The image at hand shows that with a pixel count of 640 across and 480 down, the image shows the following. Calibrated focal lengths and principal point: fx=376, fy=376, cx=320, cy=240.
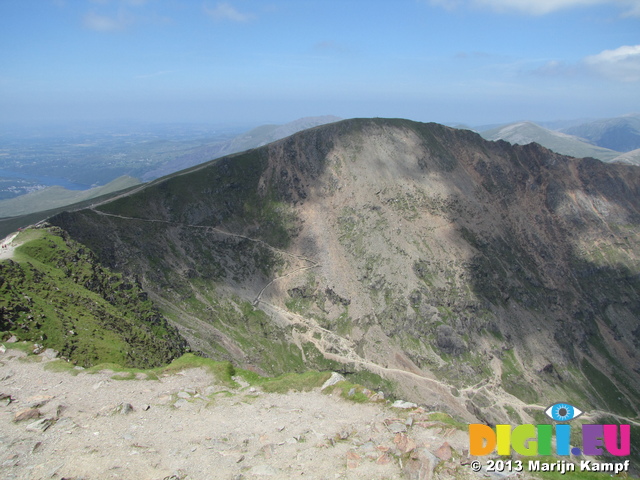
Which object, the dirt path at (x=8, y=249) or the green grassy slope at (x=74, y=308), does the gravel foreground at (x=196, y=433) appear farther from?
the dirt path at (x=8, y=249)

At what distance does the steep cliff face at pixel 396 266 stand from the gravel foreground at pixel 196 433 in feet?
234

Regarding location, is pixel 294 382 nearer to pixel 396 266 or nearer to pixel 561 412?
pixel 561 412

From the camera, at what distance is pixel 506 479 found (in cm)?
2519

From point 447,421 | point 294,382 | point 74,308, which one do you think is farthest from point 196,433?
point 74,308

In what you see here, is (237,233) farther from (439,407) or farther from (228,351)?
(439,407)

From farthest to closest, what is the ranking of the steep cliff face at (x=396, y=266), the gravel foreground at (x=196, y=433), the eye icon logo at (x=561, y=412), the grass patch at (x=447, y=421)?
the steep cliff face at (x=396, y=266) → the grass patch at (x=447, y=421) → the eye icon logo at (x=561, y=412) → the gravel foreground at (x=196, y=433)

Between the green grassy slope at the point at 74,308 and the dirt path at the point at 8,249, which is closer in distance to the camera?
the green grassy slope at the point at 74,308

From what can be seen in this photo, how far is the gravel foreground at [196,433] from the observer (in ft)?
85.9

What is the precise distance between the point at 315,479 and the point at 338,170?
523ft

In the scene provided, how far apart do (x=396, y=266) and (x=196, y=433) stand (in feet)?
424

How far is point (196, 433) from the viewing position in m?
31.9

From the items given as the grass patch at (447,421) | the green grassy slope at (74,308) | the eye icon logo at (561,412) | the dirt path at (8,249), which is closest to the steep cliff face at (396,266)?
the green grassy slope at (74,308)

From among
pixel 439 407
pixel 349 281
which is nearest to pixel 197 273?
pixel 349 281

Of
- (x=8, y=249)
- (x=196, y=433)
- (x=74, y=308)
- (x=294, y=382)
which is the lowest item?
(x=294, y=382)
